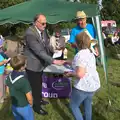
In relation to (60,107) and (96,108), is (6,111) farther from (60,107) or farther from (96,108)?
(96,108)

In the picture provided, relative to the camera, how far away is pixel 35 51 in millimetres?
3891

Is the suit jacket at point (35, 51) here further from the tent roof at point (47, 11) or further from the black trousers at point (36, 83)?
the tent roof at point (47, 11)

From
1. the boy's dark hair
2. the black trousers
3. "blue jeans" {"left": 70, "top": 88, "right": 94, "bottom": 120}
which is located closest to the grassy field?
the black trousers

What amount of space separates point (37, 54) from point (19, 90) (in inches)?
41.6

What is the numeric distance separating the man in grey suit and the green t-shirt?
39.4 inches

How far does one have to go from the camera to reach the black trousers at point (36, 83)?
4.14m

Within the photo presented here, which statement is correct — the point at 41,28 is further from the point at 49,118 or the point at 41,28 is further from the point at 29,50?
the point at 49,118

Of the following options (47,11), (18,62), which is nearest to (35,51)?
(18,62)

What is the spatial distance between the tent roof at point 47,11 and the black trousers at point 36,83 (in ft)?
7.02

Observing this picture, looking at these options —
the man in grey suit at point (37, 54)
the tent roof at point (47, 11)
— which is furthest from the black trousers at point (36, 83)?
the tent roof at point (47, 11)

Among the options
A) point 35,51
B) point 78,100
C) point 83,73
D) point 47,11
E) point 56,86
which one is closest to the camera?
point 83,73

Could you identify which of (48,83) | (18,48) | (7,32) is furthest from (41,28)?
(7,32)

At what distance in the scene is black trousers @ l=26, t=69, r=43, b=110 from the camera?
4.14 metres

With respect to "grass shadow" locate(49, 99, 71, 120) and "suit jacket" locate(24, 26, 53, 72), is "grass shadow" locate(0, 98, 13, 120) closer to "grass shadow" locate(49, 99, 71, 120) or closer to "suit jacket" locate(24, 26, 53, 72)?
"grass shadow" locate(49, 99, 71, 120)
